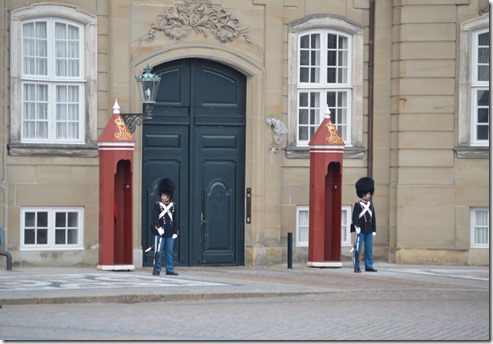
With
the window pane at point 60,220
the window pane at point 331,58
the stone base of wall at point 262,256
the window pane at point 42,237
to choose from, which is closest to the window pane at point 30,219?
the window pane at point 42,237

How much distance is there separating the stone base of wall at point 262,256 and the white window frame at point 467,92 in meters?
3.74

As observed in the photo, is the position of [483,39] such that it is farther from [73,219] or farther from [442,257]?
[73,219]

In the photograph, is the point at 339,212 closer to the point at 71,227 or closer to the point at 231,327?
the point at 71,227

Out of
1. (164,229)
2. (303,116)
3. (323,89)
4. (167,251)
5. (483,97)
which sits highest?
(323,89)

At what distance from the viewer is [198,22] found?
74.3 ft

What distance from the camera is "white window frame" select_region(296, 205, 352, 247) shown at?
2345 cm

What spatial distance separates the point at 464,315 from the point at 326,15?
938 cm

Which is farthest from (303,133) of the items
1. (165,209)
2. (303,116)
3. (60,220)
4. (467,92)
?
(60,220)

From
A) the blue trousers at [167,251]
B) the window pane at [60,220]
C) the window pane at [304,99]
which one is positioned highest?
the window pane at [304,99]

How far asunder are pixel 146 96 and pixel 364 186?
4.04 meters

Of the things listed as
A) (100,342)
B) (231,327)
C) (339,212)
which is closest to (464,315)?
(231,327)

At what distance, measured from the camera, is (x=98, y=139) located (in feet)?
69.2

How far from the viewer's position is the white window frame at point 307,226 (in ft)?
76.9

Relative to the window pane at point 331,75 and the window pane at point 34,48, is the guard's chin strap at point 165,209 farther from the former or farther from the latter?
the window pane at point 331,75
